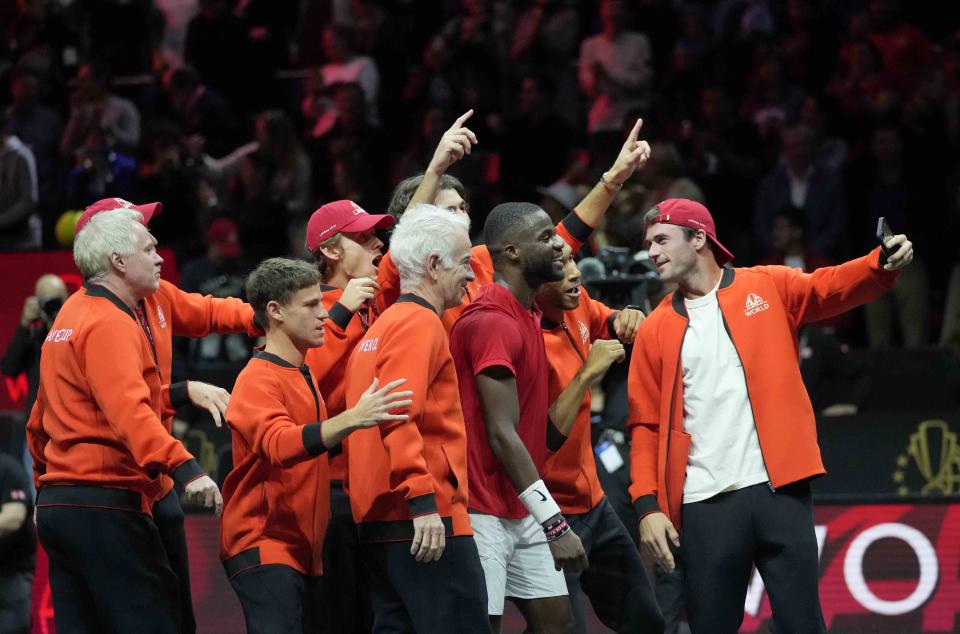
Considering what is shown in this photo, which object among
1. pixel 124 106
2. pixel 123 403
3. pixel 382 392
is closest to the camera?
pixel 382 392

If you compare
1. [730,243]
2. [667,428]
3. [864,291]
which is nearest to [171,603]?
[667,428]

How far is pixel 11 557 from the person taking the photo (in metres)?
8.55

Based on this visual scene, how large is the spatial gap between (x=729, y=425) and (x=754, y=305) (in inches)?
20.1

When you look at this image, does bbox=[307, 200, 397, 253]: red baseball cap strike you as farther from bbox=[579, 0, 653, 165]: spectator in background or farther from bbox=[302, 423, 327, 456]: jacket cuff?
bbox=[579, 0, 653, 165]: spectator in background

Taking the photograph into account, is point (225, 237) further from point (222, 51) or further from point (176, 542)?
point (176, 542)

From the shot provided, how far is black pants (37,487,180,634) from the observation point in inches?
227

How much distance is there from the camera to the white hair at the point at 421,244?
5617 millimetres

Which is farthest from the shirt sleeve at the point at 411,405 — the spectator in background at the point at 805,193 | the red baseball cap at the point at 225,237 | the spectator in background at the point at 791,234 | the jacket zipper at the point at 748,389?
the spectator in background at the point at 805,193

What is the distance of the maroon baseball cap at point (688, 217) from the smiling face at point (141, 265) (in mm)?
2091

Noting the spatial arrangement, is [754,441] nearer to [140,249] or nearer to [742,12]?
[140,249]

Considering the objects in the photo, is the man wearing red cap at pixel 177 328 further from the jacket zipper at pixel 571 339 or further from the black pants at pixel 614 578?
the black pants at pixel 614 578

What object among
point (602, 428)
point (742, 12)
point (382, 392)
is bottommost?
point (602, 428)

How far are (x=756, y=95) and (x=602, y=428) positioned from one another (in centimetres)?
561

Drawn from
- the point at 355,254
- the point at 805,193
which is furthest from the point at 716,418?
the point at 805,193
